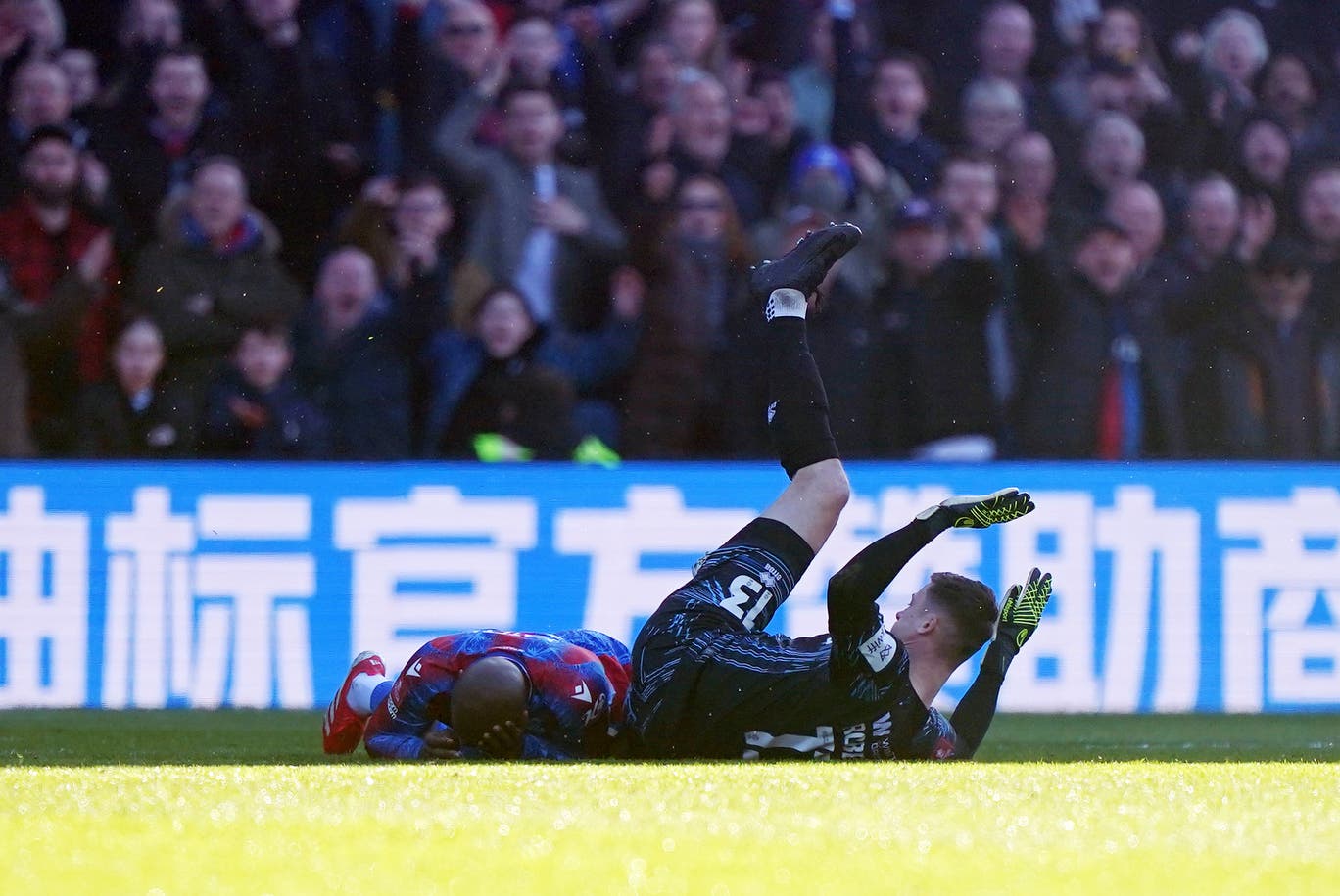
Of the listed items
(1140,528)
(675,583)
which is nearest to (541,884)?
(675,583)

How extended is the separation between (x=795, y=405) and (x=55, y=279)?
4225mm

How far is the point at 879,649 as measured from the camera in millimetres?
4559

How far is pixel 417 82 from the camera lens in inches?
337

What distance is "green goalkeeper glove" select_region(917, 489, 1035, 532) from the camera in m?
4.61

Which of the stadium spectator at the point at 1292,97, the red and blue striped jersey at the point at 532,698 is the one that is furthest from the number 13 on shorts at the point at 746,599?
the stadium spectator at the point at 1292,97

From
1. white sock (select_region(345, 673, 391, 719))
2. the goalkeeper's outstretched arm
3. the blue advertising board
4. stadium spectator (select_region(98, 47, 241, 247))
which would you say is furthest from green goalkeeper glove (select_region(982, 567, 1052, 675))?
stadium spectator (select_region(98, 47, 241, 247))

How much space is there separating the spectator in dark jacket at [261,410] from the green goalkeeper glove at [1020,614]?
3660 mm

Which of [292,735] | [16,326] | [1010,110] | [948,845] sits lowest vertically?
[292,735]

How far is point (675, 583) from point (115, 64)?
3.56 m

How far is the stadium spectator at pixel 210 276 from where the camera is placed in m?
8.04

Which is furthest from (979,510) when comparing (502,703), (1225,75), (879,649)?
(1225,75)

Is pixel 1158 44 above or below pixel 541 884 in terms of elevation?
above

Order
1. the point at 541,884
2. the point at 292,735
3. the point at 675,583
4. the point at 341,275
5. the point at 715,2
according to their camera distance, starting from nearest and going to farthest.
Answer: the point at 541,884, the point at 292,735, the point at 675,583, the point at 341,275, the point at 715,2

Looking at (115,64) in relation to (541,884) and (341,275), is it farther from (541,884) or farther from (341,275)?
(541,884)
